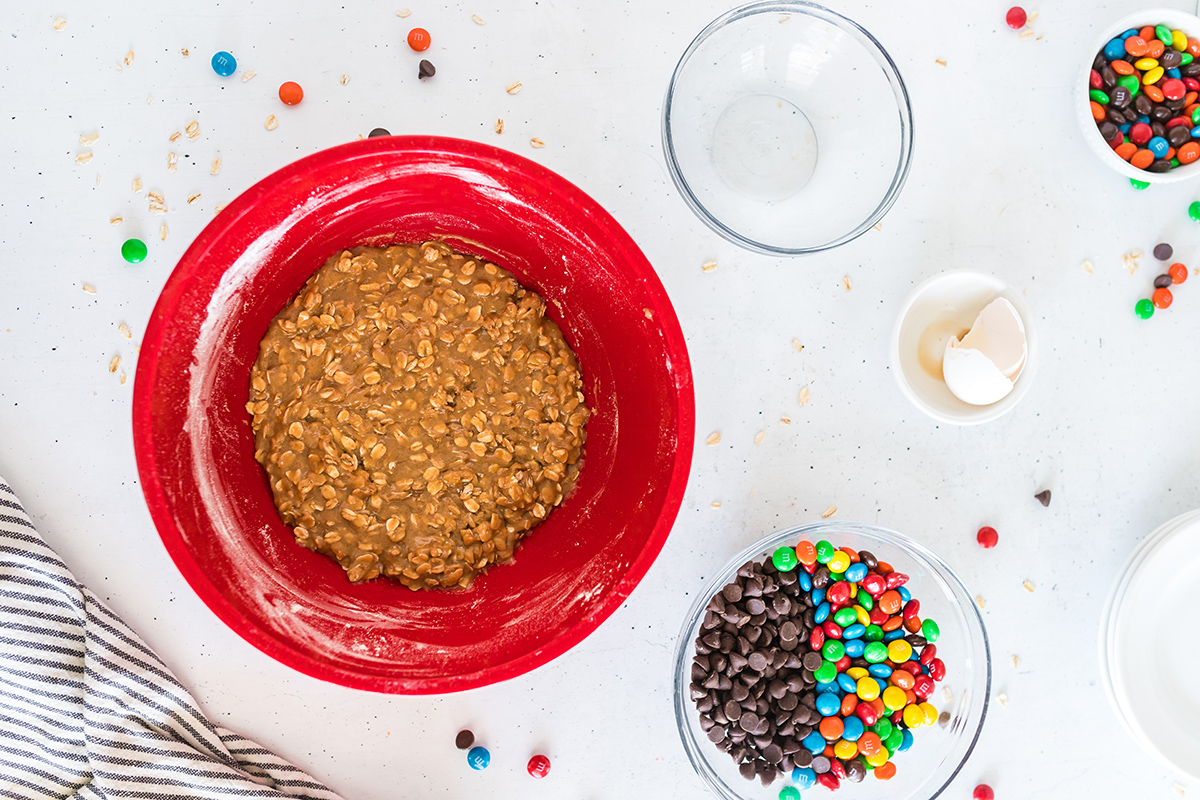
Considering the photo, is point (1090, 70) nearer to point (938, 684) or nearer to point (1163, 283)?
point (1163, 283)

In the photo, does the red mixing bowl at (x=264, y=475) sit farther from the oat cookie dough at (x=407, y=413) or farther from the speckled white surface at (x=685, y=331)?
the speckled white surface at (x=685, y=331)

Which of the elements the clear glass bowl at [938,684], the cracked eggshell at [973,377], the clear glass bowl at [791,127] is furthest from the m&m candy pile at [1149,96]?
the clear glass bowl at [938,684]

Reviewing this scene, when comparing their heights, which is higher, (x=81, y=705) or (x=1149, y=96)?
(x=1149, y=96)

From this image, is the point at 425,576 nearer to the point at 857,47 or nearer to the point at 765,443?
the point at 765,443

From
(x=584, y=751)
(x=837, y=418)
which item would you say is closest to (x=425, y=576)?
(x=584, y=751)

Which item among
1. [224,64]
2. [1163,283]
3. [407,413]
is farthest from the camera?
[1163,283]

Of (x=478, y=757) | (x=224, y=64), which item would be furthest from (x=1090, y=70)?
(x=478, y=757)
